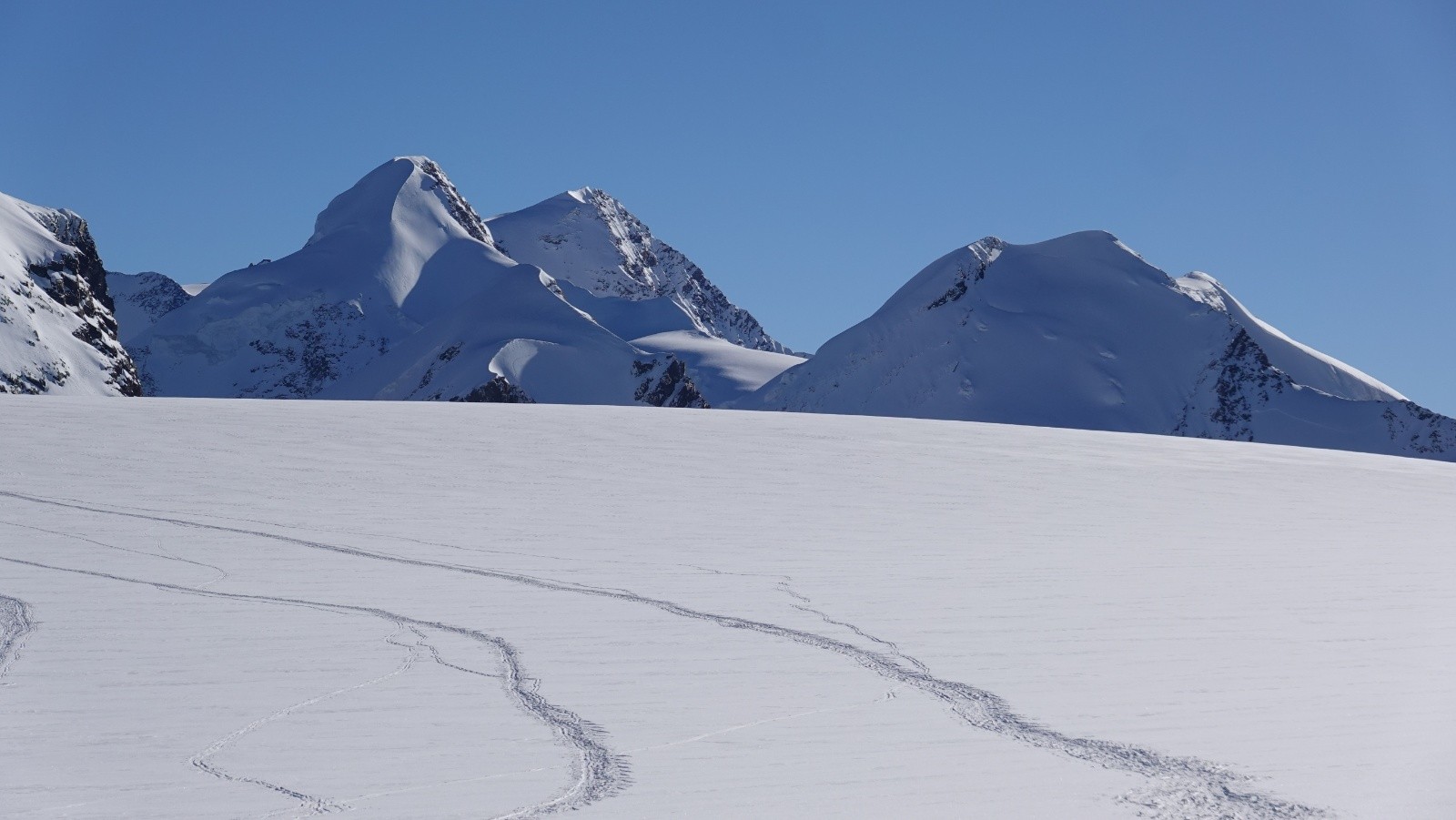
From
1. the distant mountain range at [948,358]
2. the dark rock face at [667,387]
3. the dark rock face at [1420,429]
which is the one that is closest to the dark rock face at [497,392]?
the distant mountain range at [948,358]

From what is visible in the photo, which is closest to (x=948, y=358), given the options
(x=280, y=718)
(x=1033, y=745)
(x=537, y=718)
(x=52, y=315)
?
(x=52, y=315)

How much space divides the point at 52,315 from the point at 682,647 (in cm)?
8724

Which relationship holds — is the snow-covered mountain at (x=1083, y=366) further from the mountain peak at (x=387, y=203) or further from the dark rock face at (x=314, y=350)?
the mountain peak at (x=387, y=203)

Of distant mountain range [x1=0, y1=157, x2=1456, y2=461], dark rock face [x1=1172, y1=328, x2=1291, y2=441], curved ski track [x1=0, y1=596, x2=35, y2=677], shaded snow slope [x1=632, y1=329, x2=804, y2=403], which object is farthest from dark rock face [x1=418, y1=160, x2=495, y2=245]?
curved ski track [x1=0, y1=596, x2=35, y2=677]

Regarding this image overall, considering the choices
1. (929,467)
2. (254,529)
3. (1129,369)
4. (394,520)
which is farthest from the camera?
(1129,369)

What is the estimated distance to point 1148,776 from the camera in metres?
4.90

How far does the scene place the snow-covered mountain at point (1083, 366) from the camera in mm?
103812

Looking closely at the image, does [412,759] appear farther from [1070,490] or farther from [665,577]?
[1070,490]

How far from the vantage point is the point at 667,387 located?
107562 mm

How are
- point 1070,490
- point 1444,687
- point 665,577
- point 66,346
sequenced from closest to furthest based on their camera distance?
1. point 1444,687
2. point 665,577
3. point 1070,490
4. point 66,346

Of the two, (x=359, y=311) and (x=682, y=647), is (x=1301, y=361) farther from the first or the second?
(x=682, y=647)

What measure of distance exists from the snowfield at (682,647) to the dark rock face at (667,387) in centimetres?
9062

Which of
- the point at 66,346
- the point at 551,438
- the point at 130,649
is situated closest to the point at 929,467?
the point at 551,438

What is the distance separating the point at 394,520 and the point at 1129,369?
103155 millimetres
